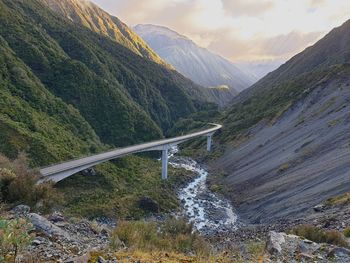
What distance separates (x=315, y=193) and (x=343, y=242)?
68.1 ft

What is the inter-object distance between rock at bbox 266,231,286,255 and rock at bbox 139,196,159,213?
93.7 feet

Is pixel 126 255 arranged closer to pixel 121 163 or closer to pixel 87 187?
pixel 87 187

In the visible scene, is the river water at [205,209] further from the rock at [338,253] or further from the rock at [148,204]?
the rock at [338,253]

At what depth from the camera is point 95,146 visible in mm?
63906

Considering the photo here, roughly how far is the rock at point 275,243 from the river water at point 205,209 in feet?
53.4

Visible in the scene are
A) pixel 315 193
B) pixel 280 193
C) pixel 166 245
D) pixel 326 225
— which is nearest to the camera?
pixel 166 245

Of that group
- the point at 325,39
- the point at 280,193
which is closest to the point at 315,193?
the point at 280,193

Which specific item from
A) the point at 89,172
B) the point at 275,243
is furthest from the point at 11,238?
the point at 89,172

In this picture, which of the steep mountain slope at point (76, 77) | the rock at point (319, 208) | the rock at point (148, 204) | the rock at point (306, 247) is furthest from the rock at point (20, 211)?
the steep mountain slope at point (76, 77)

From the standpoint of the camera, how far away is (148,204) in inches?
1677

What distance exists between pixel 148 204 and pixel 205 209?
6952 millimetres

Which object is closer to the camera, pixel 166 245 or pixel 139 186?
pixel 166 245

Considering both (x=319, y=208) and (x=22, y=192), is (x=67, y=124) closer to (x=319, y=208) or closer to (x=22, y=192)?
(x=22, y=192)

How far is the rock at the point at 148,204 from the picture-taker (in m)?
42.1
